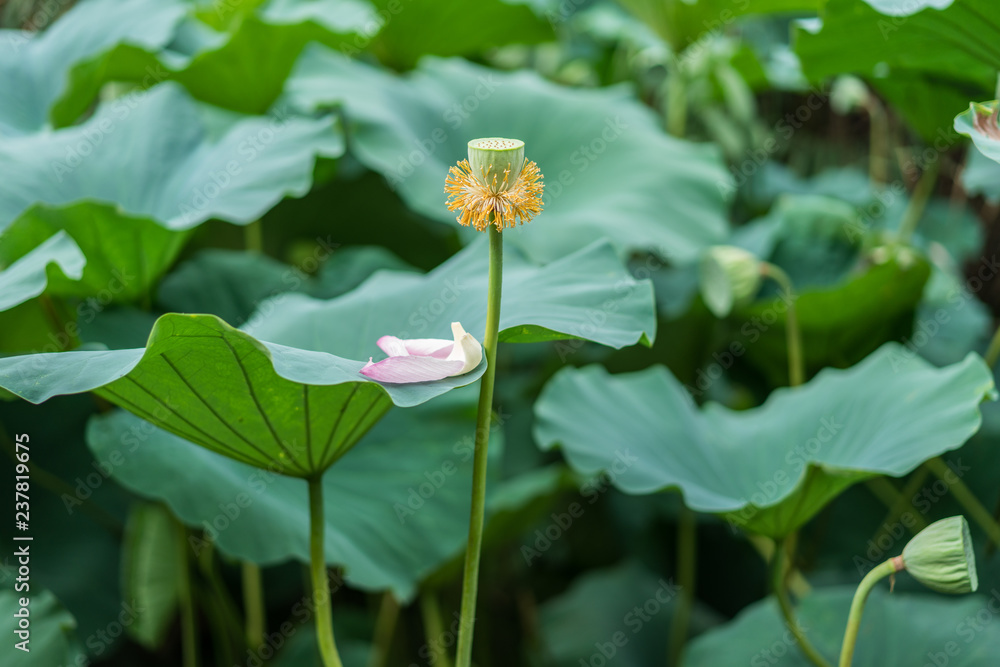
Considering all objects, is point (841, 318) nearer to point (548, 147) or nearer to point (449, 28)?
point (548, 147)

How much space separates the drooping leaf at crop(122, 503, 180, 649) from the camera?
3.95 ft

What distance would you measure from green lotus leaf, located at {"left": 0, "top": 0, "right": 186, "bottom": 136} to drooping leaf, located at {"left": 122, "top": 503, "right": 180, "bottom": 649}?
2.12ft

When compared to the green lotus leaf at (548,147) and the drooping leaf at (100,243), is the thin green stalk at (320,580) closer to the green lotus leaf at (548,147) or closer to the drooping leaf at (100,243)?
the drooping leaf at (100,243)

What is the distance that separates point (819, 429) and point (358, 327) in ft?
1.93

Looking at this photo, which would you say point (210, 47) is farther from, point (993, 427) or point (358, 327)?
point (993, 427)

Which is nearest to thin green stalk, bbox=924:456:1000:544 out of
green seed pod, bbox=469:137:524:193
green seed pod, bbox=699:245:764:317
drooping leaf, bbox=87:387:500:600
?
green seed pod, bbox=699:245:764:317

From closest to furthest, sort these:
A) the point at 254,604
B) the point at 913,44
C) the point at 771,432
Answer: the point at 913,44
the point at 771,432
the point at 254,604

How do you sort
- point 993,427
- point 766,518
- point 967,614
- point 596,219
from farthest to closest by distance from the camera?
point 993,427, point 596,219, point 967,614, point 766,518

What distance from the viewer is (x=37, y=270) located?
78cm

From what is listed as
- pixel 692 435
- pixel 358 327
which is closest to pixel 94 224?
pixel 358 327

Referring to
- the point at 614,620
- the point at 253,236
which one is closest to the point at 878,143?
the point at 614,620

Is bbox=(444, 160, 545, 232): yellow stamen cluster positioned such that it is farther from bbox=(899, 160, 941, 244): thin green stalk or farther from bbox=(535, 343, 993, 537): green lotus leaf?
bbox=(899, 160, 941, 244): thin green stalk

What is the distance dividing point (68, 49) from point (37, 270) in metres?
0.85

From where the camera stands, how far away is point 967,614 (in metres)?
1.04
